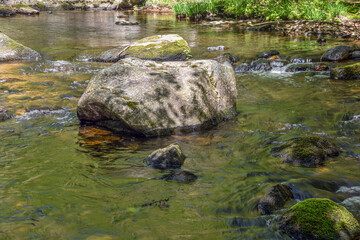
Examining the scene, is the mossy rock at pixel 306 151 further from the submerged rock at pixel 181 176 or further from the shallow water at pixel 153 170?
the submerged rock at pixel 181 176

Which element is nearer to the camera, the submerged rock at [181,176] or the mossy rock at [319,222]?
the mossy rock at [319,222]

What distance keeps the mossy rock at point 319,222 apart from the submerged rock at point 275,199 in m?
0.25

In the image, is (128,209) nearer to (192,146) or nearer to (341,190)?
(192,146)

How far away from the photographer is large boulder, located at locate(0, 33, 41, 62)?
11617 mm

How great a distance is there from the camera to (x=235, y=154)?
4.89 m

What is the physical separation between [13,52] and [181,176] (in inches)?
406

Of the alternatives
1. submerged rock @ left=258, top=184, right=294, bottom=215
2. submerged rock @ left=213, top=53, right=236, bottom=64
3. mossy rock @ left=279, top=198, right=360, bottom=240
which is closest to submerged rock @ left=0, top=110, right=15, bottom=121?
submerged rock @ left=258, top=184, right=294, bottom=215

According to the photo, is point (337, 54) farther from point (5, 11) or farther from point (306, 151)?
point (5, 11)

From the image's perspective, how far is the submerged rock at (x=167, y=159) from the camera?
4.46 meters

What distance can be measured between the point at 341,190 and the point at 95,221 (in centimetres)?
283

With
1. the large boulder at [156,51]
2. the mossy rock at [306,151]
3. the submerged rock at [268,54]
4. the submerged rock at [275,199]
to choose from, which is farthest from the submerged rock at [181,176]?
the submerged rock at [268,54]

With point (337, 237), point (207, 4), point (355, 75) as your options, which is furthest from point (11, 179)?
point (207, 4)

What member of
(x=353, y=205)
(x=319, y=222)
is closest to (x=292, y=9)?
(x=353, y=205)

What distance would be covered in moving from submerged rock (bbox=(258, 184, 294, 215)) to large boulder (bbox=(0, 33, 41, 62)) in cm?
1106
